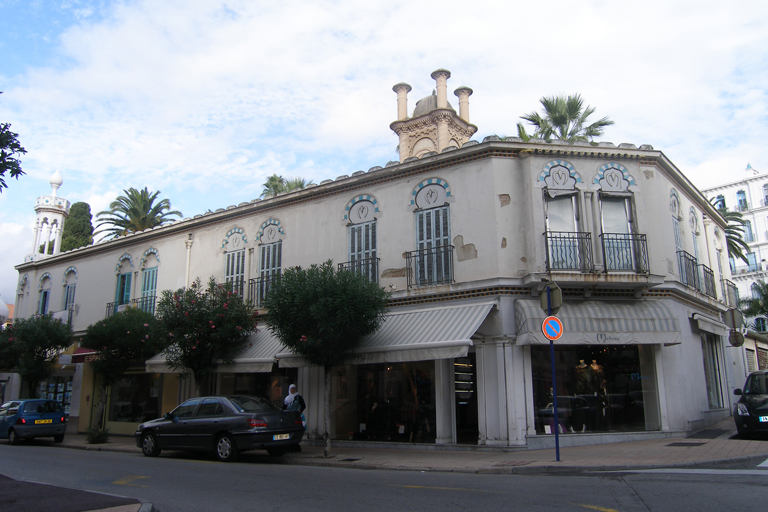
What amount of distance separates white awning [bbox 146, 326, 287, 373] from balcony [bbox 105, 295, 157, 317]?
4.19 meters

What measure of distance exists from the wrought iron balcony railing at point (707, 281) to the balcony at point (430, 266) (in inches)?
306

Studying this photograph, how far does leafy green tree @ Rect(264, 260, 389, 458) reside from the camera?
12.9m

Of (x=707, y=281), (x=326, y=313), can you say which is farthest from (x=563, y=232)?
(x=707, y=281)

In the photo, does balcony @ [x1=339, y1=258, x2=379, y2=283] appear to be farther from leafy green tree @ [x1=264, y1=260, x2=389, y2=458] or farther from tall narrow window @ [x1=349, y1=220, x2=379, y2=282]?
leafy green tree @ [x1=264, y1=260, x2=389, y2=458]

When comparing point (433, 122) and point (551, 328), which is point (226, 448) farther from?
point (433, 122)

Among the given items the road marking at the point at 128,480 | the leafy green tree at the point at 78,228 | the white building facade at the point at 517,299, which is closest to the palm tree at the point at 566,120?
the white building facade at the point at 517,299

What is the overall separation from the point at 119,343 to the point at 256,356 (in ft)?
18.5

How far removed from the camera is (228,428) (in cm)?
1255

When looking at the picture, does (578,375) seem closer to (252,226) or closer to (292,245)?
(292,245)

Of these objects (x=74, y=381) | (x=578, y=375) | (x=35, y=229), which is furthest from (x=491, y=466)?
(x=35, y=229)

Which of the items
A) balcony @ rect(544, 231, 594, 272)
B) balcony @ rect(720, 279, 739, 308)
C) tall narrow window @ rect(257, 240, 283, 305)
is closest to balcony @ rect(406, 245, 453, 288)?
Result: balcony @ rect(544, 231, 594, 272)

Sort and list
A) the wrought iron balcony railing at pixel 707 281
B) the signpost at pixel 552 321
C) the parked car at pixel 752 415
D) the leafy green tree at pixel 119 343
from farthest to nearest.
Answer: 1. the leafy green tree at pixel 119 343
2. the wrought iron balcony railing at pixel 707 281
3. the parked car at pixel 752 415
4. the signpost at pixel 552 321

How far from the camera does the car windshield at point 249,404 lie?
1280cm

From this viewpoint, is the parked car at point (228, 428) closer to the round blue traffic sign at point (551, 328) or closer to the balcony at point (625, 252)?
the round blue traffic sign at point (551, 328)
